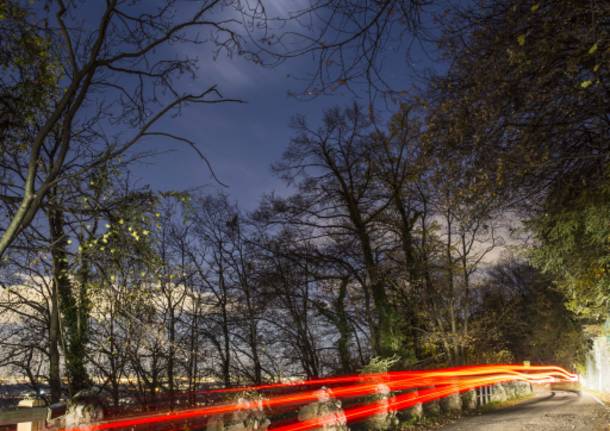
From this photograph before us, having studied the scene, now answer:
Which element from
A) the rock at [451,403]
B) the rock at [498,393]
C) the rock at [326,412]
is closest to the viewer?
the rock at [326,412]

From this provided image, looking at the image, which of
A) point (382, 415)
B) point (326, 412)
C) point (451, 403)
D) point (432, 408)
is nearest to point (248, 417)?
point (326, 412)

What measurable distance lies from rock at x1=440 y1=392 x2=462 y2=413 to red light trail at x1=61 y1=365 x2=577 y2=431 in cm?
39

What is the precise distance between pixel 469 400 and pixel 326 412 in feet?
51.4

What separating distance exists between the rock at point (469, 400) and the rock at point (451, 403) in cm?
176

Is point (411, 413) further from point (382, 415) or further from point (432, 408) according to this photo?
point (382, 415)

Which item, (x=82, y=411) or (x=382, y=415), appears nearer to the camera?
(x=82, y=411)

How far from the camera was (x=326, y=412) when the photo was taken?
1182 centimetres

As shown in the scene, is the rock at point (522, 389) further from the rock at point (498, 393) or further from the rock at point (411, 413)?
the rock at point (411, 413)

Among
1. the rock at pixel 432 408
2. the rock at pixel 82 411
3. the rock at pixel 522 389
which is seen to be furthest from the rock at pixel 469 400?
the rock at pixel 82 411

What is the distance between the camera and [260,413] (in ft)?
35.2

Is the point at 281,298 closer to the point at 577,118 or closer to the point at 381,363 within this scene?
the point at 381,363

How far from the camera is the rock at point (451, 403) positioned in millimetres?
21750

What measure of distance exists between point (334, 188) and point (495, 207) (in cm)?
1616

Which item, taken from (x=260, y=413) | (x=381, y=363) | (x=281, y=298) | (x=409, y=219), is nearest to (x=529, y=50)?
(x=260, y=413)
